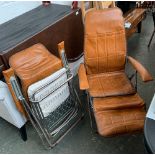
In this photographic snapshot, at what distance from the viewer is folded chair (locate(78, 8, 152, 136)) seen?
1.60 meters

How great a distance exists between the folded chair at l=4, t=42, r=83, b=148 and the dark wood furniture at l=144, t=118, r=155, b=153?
0.79 meters

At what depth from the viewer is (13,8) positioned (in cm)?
217

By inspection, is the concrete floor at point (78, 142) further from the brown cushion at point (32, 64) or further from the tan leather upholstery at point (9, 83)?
the brown cushion at point (32, 64)

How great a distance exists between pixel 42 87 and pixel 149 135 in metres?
0.84

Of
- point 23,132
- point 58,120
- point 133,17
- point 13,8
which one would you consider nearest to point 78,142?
point 58,120

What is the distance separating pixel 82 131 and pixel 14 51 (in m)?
0.96

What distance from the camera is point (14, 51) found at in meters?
1.70

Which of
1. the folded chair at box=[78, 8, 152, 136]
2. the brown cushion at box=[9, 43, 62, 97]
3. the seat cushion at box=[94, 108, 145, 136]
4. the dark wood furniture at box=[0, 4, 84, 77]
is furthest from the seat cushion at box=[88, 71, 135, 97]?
the dark wood furniture at box=[0, 4, 84, 77]

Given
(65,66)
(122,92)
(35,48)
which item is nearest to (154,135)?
(122,92)

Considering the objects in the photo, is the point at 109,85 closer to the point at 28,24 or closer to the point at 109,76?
the point at 109,76

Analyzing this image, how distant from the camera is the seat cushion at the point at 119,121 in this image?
154 cm

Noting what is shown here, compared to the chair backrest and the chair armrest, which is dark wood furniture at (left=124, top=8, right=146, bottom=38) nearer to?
the chair backrest

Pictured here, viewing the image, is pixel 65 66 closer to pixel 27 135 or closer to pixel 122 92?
pixel 122 92

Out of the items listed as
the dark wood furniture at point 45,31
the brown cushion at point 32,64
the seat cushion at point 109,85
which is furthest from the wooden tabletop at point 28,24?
the seat cushion at point 109,85
